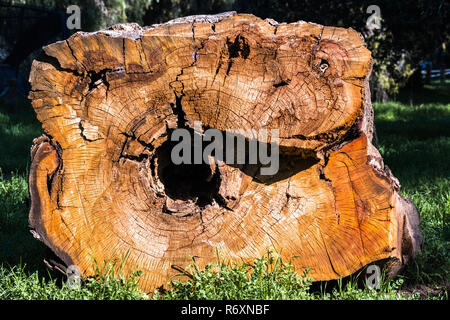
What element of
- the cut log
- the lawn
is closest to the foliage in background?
the lawn

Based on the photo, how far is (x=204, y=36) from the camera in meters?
2.79

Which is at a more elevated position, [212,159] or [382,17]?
[382,17]

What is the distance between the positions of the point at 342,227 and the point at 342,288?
0.42m

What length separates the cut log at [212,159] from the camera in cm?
279

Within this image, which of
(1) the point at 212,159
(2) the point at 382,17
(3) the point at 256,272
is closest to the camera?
(3) the point at 256,272

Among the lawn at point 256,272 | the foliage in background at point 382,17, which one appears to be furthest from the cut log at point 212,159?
the foliage in background at point 382,17

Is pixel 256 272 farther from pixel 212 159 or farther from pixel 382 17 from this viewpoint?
pixel 382 17

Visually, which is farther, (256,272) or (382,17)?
(382,17)

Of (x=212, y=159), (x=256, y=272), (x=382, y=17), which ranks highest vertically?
(x=382, y=17)

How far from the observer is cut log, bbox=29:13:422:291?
2791 millimetres

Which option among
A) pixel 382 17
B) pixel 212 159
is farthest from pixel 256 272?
pixel 382 17

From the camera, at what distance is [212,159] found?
9.77ft

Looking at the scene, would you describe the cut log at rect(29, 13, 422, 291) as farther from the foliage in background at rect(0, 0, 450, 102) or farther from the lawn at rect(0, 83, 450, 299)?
the foliage in background at rect(0, 0, 450, 102)

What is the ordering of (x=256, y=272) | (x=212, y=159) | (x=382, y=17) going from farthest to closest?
(x=382, y=17) → (x=212, y=159) → (x=256, y=272)
